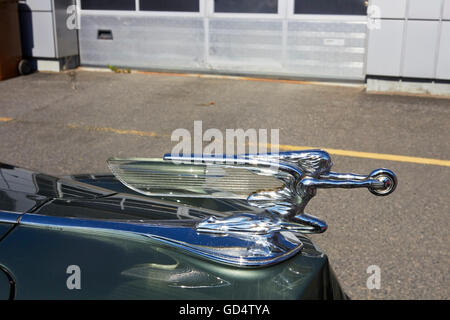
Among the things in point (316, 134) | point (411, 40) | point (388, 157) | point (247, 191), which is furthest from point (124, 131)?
point (247, 191)

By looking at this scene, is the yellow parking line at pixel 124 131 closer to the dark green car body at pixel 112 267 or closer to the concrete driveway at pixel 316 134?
the concrete driveway at pixel 316 134

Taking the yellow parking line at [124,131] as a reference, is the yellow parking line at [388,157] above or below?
below

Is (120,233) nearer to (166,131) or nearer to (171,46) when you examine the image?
(166,131)

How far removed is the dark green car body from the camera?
4.76 ft

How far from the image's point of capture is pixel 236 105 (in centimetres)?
742

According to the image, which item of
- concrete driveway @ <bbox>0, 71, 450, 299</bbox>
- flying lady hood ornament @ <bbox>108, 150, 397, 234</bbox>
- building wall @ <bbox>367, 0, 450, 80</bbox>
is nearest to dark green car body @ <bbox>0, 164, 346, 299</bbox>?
flying lady hood ornament @ <bbox>108, 150, 397, 234</bbox>

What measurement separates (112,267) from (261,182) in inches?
25.0

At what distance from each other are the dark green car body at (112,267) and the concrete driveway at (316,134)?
1.68 metres

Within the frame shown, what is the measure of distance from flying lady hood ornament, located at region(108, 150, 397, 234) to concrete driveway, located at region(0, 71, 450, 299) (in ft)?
4.85

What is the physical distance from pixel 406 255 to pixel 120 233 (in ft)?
7.97

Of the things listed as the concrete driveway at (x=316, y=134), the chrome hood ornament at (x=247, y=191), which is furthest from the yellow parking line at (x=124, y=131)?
the chrome hood ornament at (x=247, y=191)

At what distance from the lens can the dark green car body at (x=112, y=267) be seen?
145 cm

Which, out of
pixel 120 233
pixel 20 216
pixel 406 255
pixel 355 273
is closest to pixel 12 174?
pixel 20 216

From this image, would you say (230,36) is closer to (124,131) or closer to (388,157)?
(124,131)
